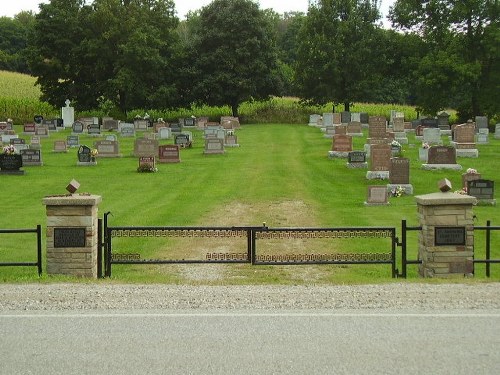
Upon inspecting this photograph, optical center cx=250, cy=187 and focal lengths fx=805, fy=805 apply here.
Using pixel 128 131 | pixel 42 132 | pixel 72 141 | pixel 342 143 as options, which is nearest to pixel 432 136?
pixel 342 143

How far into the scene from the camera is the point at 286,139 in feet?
169

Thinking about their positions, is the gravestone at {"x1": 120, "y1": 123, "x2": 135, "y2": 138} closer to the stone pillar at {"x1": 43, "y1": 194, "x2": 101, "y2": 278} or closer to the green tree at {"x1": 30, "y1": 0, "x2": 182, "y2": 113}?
the green tree at {"x1": 30, "y1": 0, "x2": 182, "y2": 113}

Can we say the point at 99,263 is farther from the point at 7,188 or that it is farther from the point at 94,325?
the point at 7,188

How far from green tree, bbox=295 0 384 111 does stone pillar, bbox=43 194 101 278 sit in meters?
55.0

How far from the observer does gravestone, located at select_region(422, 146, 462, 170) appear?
33000 mm

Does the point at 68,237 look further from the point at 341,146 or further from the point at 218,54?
the point at 218,54

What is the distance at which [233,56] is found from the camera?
6844 centimetres

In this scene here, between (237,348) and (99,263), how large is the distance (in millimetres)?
5842

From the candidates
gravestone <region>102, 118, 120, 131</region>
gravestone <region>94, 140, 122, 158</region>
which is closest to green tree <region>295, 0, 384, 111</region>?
gravestone <region>102, 118, 120, 131</region>

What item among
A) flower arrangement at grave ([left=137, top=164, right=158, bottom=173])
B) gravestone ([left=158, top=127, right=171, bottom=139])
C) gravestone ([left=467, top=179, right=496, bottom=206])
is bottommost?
gravestone ([left=467, top=179, right=496, bottom=206])

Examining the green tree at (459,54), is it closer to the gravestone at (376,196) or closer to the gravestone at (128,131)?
the gravestone at (128,131)

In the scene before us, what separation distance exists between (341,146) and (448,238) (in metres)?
25.7

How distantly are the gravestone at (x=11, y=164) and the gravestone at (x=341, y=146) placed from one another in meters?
14.6

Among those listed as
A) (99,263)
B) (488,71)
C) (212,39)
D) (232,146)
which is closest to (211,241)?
(99,263)
